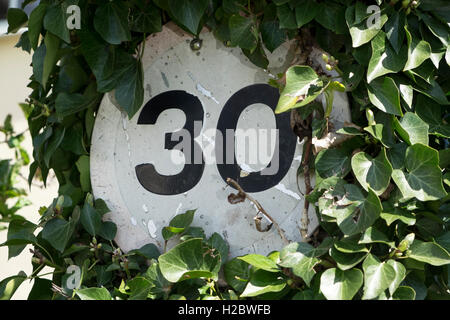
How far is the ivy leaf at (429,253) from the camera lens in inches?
40.9

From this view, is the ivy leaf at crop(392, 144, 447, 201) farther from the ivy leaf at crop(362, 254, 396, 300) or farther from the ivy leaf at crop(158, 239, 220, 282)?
the ivy leaf at crop(158, 239, 220, 282)

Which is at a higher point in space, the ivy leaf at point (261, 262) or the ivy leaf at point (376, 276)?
the ivy leaf at point (376, 276)

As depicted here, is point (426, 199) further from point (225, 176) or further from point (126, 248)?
point (126, 248)

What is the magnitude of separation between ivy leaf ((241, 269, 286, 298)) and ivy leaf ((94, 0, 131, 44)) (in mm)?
579

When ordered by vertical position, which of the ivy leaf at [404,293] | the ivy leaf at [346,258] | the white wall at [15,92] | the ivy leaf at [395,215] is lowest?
the white wall at [15,92]

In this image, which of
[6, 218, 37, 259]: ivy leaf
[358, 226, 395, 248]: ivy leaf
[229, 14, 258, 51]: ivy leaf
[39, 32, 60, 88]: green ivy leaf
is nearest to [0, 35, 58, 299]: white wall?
[6, 218, 37, 259]: ivy leaf

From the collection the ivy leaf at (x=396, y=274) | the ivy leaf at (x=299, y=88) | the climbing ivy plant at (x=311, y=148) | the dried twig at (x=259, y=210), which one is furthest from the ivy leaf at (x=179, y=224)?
the ivy leaf at (x=396, y=274)

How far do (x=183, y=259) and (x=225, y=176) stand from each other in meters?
0.21

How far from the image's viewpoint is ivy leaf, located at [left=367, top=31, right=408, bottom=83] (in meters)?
1.12

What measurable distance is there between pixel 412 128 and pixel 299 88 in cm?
22

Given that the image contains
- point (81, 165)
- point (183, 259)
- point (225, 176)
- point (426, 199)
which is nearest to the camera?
point (426, 199)

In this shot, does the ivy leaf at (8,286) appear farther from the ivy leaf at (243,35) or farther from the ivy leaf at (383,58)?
the ivy leaf at (383,58)

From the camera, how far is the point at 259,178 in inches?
50.3
